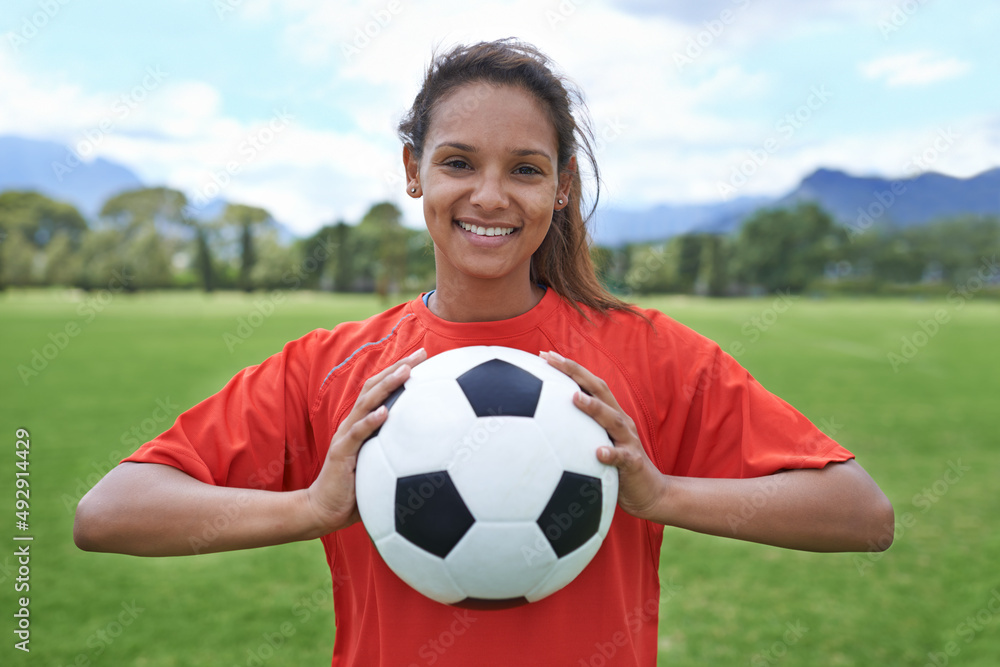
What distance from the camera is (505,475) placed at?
4.67 ft

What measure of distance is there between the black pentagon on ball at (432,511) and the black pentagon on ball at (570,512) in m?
0.17

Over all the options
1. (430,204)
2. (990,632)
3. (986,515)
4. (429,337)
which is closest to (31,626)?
(429,337)

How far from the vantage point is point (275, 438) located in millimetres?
1849

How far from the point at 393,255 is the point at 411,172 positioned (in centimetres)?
4915

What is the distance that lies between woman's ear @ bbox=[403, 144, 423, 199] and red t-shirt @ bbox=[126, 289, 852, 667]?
340 mm

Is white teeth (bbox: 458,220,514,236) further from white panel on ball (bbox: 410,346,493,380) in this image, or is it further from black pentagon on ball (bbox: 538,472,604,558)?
black pentagon on ball (bbox: 538,472,604,558)

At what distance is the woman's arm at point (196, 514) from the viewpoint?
1.59m

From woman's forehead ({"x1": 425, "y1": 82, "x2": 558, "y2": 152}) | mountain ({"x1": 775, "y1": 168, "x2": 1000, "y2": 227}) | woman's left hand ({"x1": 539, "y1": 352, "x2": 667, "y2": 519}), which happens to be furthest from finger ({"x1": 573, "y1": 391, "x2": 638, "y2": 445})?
mountain ({"x1": 775, "y1": 168, "x2": 1000, "y2": 227})

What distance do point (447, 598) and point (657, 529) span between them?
66cm

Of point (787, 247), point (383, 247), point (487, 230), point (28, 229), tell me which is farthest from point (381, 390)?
point (787, 247)

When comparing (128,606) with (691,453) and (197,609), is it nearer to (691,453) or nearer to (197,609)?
(197,609)

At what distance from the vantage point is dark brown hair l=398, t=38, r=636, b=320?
6.25ft

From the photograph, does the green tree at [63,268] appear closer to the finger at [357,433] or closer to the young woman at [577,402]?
the young woman at [577,402]

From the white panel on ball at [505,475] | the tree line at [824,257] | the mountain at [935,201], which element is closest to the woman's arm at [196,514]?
the white panel on ball at [505,475]
